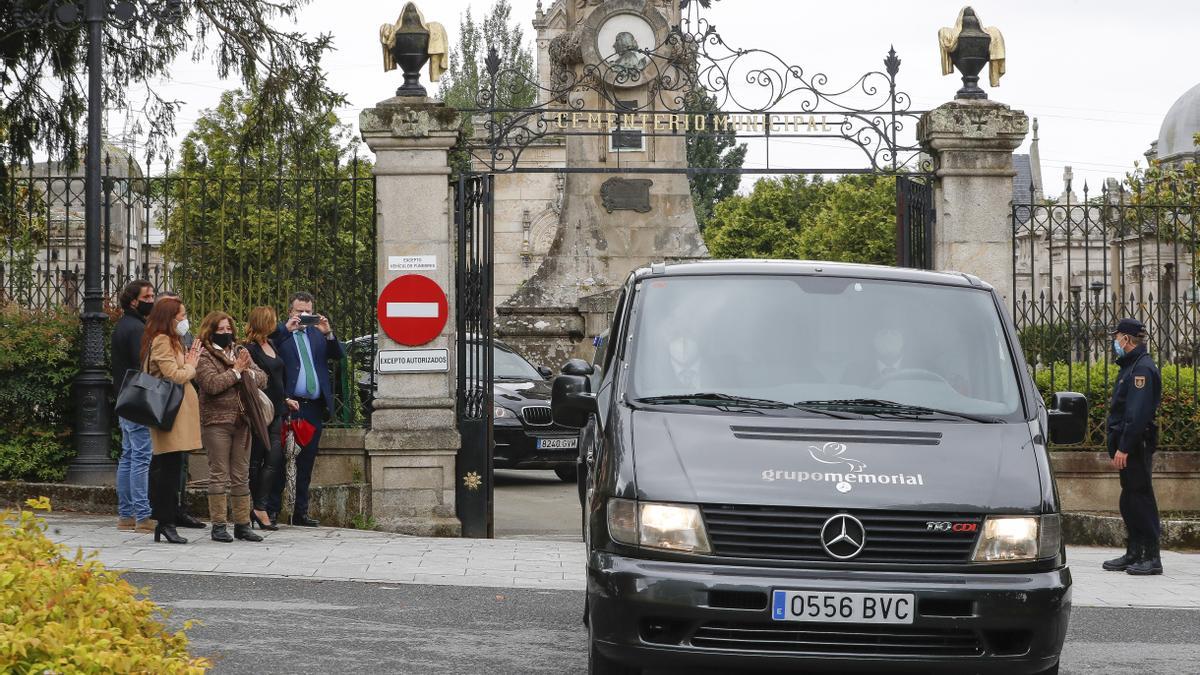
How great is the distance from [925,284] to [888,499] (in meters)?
1.61

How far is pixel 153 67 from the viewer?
56.2 ft

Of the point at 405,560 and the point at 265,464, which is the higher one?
the point at 265,464

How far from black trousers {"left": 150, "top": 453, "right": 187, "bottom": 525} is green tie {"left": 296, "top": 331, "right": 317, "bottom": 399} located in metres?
1.48

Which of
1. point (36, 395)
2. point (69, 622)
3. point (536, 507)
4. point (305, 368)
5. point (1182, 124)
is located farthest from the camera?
point (1182, 124)

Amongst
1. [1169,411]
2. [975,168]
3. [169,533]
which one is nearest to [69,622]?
[169,533]

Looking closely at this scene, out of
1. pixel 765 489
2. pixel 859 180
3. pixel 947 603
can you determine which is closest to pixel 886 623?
pixel 947 603

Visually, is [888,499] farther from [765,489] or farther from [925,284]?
[925,284]

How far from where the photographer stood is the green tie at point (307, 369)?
41.8ft

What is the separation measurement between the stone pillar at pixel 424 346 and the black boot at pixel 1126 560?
5.05 m

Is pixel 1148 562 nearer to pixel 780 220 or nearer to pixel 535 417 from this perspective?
pixel 535 417

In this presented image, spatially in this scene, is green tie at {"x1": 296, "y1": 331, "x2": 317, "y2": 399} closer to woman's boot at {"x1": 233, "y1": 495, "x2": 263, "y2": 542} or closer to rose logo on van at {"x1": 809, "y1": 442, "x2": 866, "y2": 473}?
woman's boot at {"x1": 233, "y1": 495, "x2": 263, "y2": 542}

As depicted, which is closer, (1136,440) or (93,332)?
(1136,440)

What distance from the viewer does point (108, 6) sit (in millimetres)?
14234

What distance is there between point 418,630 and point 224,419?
12.5ft
